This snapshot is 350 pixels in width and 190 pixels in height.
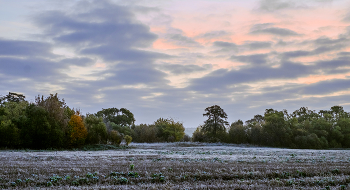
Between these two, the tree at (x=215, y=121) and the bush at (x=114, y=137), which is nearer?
the bush at (x=114, y=137)

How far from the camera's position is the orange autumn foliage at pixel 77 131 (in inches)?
1662

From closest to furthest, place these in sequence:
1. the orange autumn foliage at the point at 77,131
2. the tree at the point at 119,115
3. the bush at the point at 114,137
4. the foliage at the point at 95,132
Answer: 1. the orange autumn foliage at the point at 77,131
2. the foliage at the point at 95,132
3. the bush at the point at 114,137
4. the tree at the point at 119,115

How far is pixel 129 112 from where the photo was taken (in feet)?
358

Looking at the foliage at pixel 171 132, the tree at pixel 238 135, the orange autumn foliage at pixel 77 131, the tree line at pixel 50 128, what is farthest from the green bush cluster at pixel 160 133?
the orange autumn foliage at pixel 77 131

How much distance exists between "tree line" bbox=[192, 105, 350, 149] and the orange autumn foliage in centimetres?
3354

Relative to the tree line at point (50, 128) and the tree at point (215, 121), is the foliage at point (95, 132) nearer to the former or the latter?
the tree line at point (50, 128)

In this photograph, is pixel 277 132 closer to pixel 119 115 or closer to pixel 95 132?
pixel 95 132

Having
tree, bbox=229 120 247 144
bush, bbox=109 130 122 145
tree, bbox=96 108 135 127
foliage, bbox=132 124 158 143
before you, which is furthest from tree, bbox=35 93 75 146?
tree, bbox=96 108 135 127

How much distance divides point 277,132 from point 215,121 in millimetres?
14707

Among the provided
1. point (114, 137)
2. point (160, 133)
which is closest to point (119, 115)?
point (160, 133)

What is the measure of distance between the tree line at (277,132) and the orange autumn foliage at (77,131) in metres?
33.5

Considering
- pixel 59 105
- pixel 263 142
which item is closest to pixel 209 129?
pixel 263 142

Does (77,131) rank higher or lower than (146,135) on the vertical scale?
higher

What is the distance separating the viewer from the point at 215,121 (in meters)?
70.0
